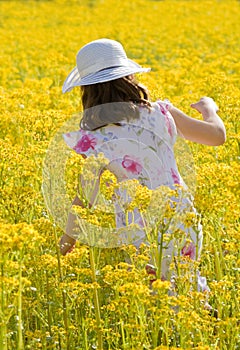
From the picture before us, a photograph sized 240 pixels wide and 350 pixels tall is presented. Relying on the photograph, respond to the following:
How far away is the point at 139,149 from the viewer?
12.7 ft

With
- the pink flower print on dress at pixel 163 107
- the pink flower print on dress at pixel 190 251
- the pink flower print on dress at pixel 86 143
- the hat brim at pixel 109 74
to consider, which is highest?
the hat brim at pixel 109 74

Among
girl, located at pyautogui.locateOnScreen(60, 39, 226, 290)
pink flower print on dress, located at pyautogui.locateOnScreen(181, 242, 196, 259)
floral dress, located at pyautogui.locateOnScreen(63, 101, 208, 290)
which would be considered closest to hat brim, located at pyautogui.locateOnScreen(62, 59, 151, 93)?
girl, located at pyautogui.locateOnScreen(60, 39, 226, 290)

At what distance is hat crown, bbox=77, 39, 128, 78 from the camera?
3906 mm

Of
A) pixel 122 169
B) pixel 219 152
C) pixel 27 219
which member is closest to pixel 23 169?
pixel 27 219

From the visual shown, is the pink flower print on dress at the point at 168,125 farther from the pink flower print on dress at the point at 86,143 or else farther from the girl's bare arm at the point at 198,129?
the pink flower print on dress at the point at 86,143

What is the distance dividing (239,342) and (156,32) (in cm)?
1058

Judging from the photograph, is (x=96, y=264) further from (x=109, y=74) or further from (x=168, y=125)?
(x=109, y=74)

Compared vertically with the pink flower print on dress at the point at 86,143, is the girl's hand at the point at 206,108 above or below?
above

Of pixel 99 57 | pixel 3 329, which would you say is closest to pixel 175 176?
pixel 99 57

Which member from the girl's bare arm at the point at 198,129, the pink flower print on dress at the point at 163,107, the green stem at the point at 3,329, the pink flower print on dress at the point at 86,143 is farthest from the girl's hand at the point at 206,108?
the green stem at the point at 3,329

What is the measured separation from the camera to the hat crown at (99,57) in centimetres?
391

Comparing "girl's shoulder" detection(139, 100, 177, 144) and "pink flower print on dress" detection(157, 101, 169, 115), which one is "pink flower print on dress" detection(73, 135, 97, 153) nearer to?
"girl's shoulder" detection(139, 100, 177, 144)

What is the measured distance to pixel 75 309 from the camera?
3.71 meters

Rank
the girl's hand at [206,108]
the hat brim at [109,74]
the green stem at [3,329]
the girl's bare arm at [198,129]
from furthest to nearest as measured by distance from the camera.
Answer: the girl's hand at [206,108] < the girl's bare arm at [198,129] < the hat brim at [109,74] < the green stem at [3,329]
